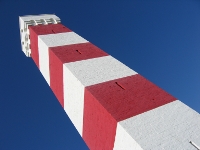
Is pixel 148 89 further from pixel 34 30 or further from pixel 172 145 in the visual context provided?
pixel 34 30

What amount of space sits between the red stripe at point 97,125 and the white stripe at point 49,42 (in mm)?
4927

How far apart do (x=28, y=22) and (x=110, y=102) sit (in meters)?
10.2

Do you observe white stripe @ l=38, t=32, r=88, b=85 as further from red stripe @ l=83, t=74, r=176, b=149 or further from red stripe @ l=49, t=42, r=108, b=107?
red stripe @ l=83, t=74, r=176, b=149

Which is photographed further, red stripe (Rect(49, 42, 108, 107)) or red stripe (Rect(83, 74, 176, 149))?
red stripe (Rect(49, 42, 108, 107))

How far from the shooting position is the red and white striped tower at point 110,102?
630cm

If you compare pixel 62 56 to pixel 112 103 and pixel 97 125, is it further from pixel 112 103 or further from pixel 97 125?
pixel 112 103

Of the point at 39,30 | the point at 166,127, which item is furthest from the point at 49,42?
the point at 166,127

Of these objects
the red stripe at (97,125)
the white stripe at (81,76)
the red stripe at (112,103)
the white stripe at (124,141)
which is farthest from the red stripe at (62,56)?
the white stripe at (124,141)

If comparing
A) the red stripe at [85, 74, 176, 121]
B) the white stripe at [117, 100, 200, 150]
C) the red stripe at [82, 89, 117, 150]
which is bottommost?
the red stripe at [82, 89, 117, 150]

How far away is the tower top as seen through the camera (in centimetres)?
1530

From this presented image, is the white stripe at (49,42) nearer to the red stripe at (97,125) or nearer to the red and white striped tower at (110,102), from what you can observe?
the red and white striped tower at (110,102)

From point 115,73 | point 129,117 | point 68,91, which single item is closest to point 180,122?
point 129,117

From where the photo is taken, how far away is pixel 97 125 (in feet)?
26.1

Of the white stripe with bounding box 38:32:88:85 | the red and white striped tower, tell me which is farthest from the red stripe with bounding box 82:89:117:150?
the white stripe with bounding box 38:32:88:85
